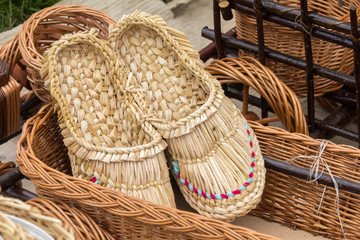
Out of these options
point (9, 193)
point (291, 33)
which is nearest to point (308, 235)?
point (291, 33)

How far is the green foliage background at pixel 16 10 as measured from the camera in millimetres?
2727

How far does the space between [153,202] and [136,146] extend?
135 millimetres

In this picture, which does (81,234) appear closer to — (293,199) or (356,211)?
(293,199)

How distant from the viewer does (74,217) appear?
1271mm

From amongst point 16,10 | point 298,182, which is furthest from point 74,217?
point 16,10

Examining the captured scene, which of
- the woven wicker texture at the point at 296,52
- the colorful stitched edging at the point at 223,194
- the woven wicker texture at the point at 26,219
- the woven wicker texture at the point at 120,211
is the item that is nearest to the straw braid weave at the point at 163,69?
the colorful stitched edging at the point at 223,194

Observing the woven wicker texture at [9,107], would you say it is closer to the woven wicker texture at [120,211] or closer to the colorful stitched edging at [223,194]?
the woven wicker texture at [120,211]

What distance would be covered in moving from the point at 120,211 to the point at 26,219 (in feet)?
0.97

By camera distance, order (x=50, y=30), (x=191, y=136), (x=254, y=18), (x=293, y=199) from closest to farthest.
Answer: (x=191, y=136) → (x=293, y=199) → (x=254, y=18) → (x=50, y=30)

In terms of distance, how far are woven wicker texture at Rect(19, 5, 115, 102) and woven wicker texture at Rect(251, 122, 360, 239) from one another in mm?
654

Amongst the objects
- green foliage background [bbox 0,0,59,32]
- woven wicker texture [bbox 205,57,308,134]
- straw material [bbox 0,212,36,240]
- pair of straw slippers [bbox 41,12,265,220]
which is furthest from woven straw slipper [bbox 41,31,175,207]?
green foliage background [bbox 0,0,59,32]

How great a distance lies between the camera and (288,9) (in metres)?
1.53

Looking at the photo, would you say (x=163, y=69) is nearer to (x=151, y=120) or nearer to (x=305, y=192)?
(x=151, y=120)

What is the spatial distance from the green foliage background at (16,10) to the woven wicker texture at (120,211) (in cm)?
147
